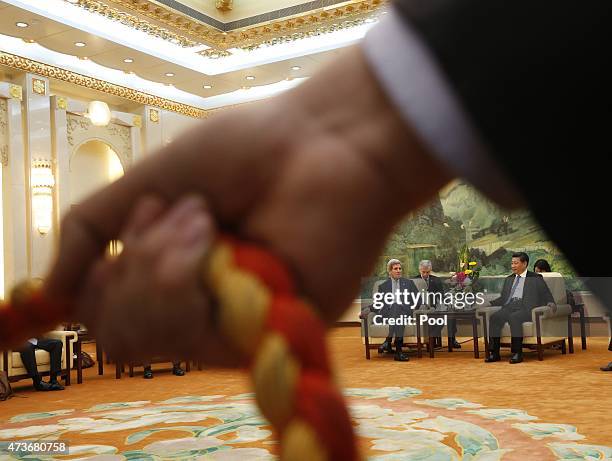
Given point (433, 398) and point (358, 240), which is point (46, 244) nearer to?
point (433, 398)

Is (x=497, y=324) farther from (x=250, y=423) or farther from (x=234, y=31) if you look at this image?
(x=234, y=31)

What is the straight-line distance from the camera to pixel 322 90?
394mm

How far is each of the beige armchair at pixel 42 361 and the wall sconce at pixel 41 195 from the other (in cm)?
296

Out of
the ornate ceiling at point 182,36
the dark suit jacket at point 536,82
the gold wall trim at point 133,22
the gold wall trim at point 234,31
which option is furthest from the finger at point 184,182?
the gold wall trim at point 133,22

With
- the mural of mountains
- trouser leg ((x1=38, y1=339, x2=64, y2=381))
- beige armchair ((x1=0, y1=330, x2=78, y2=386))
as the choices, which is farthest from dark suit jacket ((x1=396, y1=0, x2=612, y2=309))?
the mural of mountains

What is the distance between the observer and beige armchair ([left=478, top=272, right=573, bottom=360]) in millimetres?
7281

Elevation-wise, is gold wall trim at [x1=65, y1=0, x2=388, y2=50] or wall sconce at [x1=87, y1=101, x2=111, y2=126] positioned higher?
gold wall trim at [x1=65, y1=0, x2=388, y2=50]

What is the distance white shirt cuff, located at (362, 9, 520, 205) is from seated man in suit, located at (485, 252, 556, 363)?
7370 millimetres

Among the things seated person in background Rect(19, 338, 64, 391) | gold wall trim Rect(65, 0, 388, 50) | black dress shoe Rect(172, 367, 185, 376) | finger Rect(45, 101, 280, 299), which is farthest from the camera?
gold wall trim Rect(65, 0, 388, 50)

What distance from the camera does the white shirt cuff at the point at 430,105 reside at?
1.20ft

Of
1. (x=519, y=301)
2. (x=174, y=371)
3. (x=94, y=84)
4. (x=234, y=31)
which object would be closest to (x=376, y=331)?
(x=519, y=301)

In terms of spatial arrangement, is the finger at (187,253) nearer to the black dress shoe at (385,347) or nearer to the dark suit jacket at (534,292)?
the dark suit jacket at (534,292)

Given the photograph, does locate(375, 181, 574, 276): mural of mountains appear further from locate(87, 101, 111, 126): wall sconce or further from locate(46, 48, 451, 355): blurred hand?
locate(46, 48, 451, 355): blurred hand

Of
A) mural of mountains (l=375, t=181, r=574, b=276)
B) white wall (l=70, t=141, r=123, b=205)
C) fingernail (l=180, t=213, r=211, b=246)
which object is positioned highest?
white wall (l=70, t=141, r=123, b=205)
